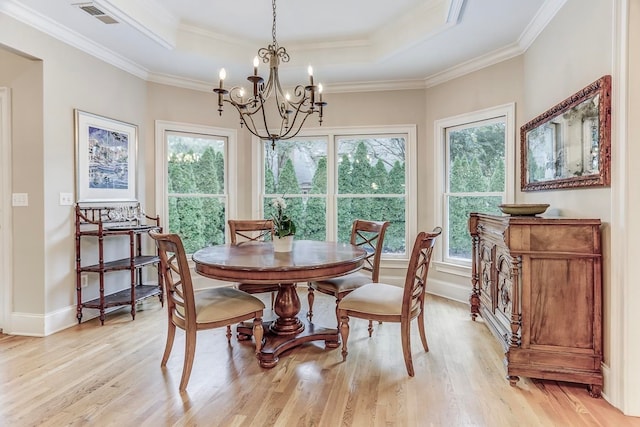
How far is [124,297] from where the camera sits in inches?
147

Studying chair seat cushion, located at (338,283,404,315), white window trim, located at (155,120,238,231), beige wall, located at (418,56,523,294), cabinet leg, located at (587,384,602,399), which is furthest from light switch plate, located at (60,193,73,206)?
cabinet leg, located at (587,384,602,399)

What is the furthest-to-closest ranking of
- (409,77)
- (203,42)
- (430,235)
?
(409,77)
(203,42)
(430,235)

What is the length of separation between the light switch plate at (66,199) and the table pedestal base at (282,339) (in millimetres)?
1931

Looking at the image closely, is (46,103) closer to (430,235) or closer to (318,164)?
(318,164)

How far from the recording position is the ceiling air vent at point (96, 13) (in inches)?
114

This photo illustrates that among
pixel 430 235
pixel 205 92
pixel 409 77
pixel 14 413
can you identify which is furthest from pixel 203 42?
pixel 14 413

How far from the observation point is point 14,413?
2.05 metres

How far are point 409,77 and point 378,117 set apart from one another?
1.91 feet

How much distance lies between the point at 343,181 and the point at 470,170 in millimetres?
1543

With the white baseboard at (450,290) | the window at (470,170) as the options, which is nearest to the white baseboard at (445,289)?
the white baseboard at (450,290)

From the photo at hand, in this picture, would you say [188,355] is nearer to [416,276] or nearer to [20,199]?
[416,276]

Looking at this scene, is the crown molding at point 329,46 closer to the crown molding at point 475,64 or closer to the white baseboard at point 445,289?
the crown molding at point 475,64

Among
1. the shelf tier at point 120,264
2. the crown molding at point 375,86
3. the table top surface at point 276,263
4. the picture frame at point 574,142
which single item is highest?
the crown molding at point 375,86

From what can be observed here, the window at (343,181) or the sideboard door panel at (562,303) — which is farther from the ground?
the window at (343,181)
